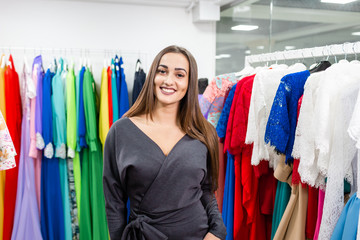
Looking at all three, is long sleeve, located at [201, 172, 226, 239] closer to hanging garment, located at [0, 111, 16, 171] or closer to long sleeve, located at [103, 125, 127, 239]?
long sleeve, located at [103, 125, 127, 239]

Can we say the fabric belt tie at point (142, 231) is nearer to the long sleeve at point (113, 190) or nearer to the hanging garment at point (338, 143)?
the long sleeve at point (113, 190)

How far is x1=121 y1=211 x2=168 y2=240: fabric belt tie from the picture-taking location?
54.5 inches

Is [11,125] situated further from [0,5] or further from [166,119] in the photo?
[166,119]

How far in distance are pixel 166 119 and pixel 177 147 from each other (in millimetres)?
149

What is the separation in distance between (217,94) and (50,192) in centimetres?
150

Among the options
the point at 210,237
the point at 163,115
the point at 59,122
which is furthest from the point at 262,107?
the point at 59,122

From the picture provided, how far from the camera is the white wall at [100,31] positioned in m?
3.09

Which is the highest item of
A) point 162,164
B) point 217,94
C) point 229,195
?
point 217,94

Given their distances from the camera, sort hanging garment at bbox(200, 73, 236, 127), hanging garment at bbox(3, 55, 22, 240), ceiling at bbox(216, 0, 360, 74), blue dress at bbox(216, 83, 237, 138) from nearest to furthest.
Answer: ceiling at bbox(216, 0, 360, 74) → blue dress at bbox(216, 83, 237, 138) → hanging garment at bbox(200, 73, 236, 127) → hanging garment at bbox(3, 55, 22, 240)

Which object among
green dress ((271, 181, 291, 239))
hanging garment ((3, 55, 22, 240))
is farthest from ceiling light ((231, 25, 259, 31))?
hanging garment ((3, 55, 22, 240))

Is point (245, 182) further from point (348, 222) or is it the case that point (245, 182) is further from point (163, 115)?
point (163, 115)

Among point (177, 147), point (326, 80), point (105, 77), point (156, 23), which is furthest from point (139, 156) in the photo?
point (156, 23)

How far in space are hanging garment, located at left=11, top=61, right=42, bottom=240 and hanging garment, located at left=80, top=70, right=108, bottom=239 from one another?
0.39 meters

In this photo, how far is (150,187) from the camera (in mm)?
1411
